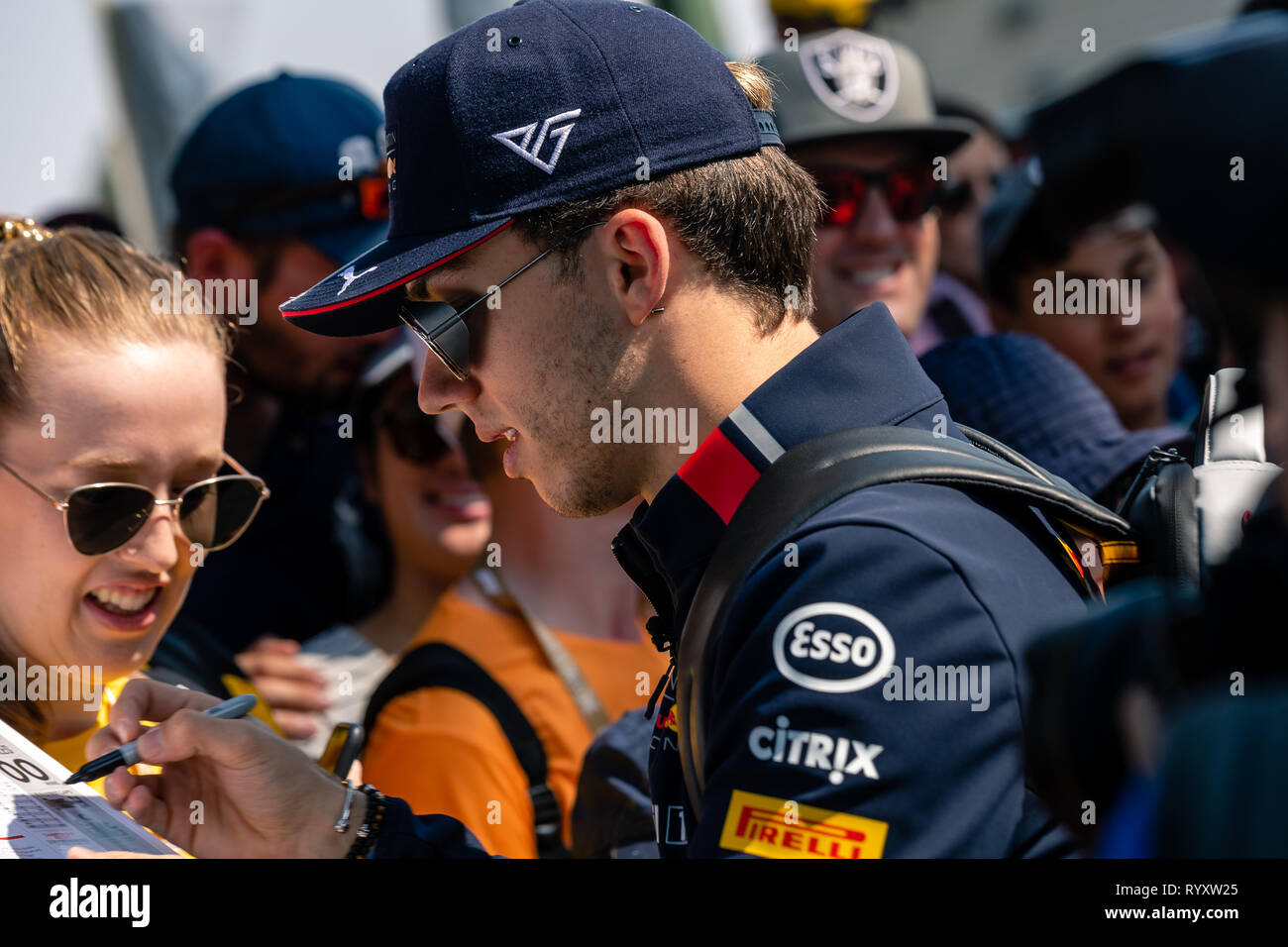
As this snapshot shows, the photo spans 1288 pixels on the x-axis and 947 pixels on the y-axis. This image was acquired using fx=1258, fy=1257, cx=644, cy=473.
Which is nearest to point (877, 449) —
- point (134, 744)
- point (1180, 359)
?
point (134, 744)

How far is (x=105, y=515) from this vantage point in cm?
207

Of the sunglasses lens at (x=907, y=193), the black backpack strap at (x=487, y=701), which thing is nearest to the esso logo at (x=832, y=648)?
the black backpack strap at (x=487, y=701)

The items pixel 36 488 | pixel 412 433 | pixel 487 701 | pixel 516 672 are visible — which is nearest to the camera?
pixel 36 488

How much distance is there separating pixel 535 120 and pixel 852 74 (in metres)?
2.31

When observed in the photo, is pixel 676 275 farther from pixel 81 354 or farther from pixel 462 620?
pixel 462 620

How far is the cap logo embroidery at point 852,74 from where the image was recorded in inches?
146

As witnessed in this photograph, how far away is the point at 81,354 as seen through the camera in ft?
6.89

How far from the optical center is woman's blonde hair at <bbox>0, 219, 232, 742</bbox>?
2.08 m

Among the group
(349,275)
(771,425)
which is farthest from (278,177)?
(771,425)

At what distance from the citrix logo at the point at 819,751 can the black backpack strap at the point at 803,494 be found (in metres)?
0.15

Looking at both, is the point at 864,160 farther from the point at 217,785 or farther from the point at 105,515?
the point at 217,785

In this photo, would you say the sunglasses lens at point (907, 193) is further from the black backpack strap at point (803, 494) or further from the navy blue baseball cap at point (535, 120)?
the black backpack strap at point (803, 494)

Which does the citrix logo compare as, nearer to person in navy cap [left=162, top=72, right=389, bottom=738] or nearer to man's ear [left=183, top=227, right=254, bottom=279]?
person in navy cap [left=162, top=72, right=389, bottom=738]
